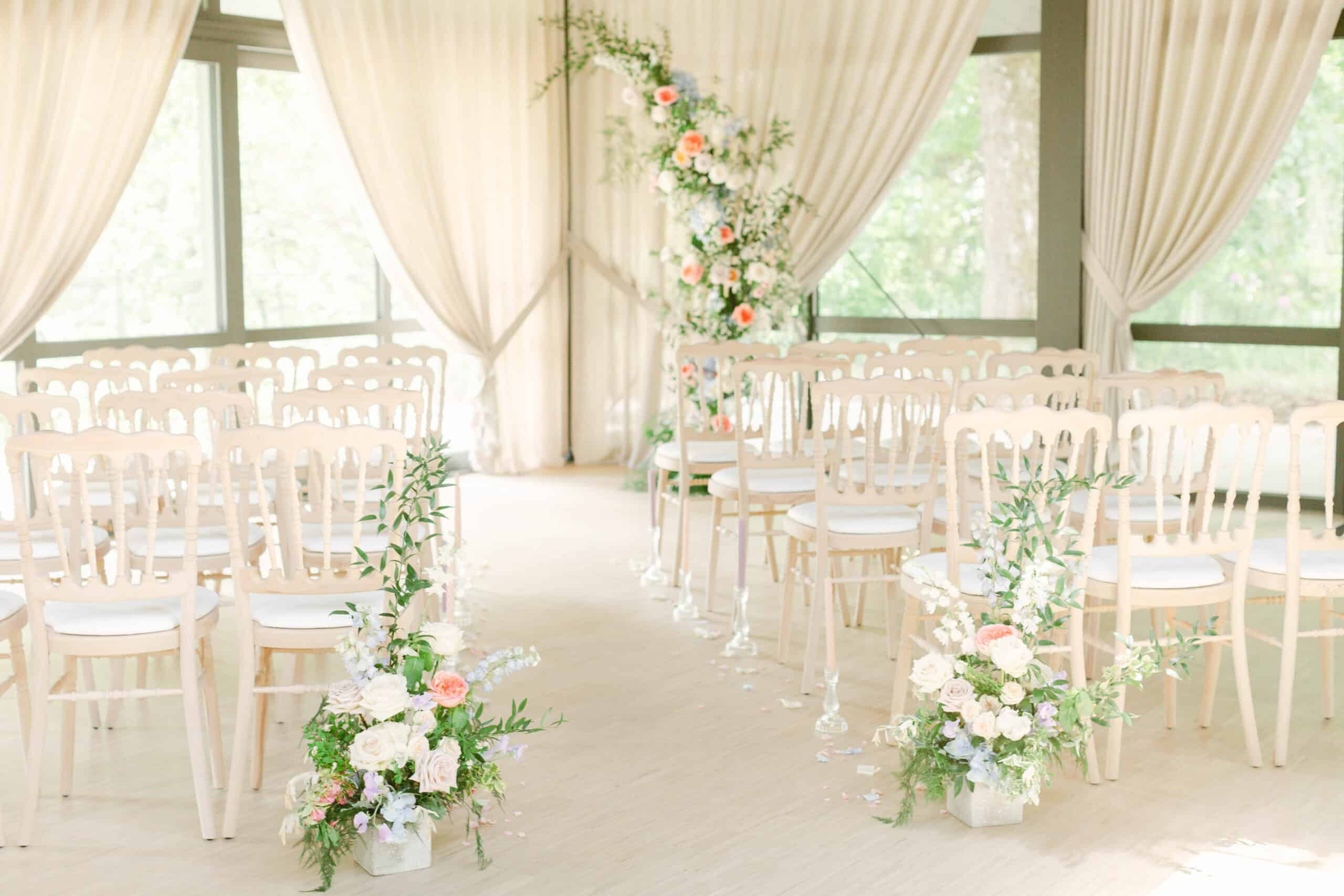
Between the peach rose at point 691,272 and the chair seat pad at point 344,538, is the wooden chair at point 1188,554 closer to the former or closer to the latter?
the chair seat pad at point 344,538

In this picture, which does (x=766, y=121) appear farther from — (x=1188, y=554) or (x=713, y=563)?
(x=1188, y=554)

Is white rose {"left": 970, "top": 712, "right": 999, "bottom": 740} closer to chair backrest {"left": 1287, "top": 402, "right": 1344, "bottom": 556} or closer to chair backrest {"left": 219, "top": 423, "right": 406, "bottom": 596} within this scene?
chair backrest {"left": 1287, "top": 402, "right": 1344, "bottom": 556}

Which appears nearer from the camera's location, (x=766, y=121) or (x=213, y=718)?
(x=213, y=718)

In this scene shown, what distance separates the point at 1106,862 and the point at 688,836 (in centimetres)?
94

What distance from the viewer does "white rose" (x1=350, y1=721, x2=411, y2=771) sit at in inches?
121

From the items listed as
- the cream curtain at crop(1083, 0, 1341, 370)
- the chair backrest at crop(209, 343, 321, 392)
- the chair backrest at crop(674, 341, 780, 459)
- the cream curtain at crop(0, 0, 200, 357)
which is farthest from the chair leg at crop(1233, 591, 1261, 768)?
the cream curtain at crop(0, 0, 200, 357)

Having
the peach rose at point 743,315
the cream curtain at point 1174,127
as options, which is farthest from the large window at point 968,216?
the peach rose at point 743,315

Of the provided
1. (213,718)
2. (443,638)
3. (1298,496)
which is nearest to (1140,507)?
(1298,496)

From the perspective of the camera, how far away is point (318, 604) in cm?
353

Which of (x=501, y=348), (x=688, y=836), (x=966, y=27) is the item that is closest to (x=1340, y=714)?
(x=688, y=836)

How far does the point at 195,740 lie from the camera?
3.33 m

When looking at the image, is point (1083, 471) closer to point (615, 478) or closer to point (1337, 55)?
point (1337, 55)

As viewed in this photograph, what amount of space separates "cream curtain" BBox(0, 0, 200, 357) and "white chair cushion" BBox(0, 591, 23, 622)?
3083 millimetres

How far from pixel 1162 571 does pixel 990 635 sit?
0.68 metres
